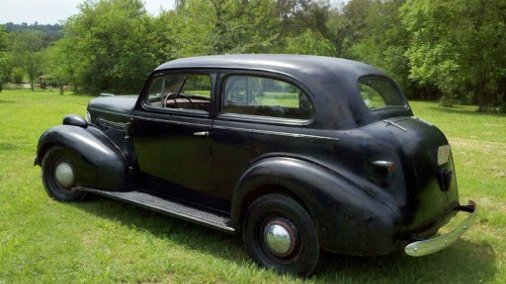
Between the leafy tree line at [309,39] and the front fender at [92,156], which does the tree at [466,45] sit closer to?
the leafy tree line at [309,39]

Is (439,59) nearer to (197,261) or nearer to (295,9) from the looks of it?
(197,261)

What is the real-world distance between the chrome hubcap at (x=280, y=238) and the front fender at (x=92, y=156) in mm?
1927

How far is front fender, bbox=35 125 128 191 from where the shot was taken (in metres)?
5.23

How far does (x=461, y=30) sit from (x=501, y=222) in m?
20.1

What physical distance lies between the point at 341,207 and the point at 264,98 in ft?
4.04

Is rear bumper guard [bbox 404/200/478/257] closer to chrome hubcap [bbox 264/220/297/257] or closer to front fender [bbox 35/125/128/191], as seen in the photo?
chrome hubcap [bbox 264/220/297/257]

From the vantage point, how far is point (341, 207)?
3613 mm

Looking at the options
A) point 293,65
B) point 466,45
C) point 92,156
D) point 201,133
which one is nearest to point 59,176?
point 92,156

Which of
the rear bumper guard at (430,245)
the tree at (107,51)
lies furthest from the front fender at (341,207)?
the tree at (107,51)

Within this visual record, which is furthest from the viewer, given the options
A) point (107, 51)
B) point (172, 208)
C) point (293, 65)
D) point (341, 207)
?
point (107, 51)

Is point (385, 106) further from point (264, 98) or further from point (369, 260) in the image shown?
point (369, 260)

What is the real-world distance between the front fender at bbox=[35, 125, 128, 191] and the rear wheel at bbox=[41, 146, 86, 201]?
147mm

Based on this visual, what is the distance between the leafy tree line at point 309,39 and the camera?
23.3m

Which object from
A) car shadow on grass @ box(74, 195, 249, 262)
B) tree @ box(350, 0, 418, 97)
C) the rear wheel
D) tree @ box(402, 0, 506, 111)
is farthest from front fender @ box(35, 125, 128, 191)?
tree @ box(350, 0, 418, 97)
